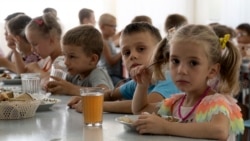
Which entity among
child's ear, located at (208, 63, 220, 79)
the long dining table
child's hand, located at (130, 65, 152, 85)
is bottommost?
the long dining table

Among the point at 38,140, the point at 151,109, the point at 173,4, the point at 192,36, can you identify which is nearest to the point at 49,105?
the point at 151,109

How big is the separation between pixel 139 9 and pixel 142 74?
5.12 m

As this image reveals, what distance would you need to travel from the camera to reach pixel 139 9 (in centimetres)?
657

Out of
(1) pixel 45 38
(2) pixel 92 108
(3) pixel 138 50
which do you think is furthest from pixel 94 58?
(2) pixel 92 108

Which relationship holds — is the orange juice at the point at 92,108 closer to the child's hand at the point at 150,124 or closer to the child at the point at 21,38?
the child's hand at the point at 150,124

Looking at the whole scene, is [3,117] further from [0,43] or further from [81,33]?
[0,43]

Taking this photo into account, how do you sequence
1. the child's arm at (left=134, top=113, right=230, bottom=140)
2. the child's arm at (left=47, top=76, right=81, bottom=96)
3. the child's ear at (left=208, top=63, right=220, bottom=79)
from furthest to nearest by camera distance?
the child's arm at (left=47, top=76, right=81, bottom=96), the child's ear at (left=208, top=63, right=220, bottom=79), the child's arm at (left=134, top=113, right=230, bottom=140)

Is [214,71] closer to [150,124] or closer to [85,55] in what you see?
[150,124]

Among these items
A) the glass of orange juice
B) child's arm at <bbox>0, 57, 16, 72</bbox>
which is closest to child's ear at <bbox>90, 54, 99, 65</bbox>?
the glass of orange juice

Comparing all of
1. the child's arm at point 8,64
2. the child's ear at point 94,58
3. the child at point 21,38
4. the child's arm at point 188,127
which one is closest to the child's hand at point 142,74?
the child's arm at point 188,127

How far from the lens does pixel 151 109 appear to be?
1612 mm

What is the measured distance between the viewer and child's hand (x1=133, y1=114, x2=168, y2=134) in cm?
122

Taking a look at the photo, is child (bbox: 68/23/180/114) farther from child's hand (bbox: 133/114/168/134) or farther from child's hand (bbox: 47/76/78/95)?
child's hand (bbox: 133/114/168/134)

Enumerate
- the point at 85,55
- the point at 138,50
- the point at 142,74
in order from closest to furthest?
the point at 142,74 < the point at 138,50 < the point at 85,55
